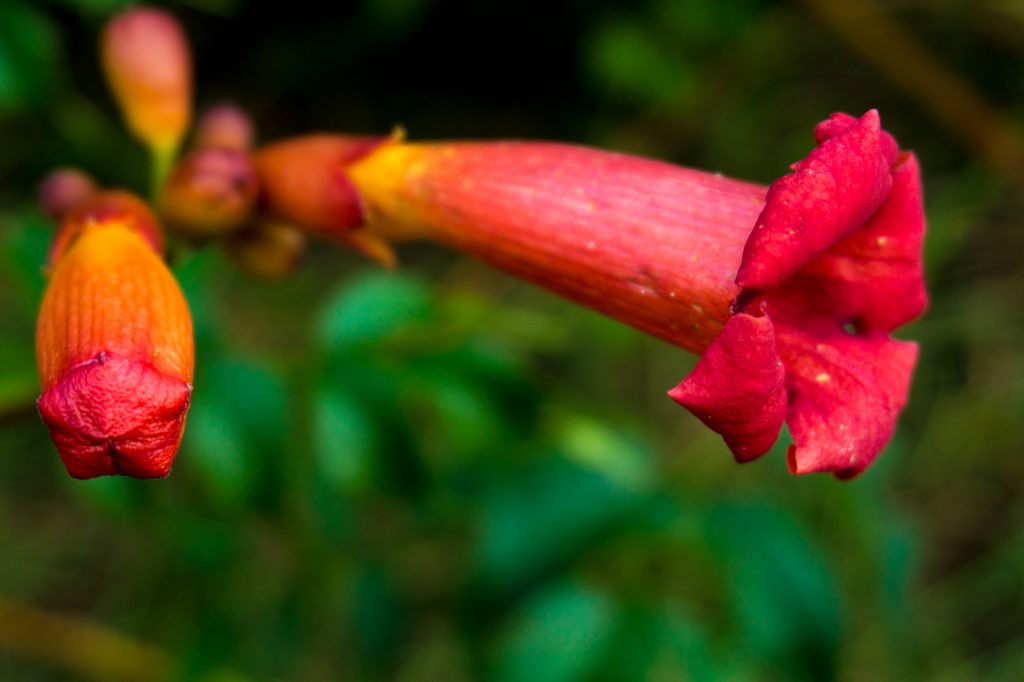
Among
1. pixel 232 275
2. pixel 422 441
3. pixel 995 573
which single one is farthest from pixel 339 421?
pixel 995 573

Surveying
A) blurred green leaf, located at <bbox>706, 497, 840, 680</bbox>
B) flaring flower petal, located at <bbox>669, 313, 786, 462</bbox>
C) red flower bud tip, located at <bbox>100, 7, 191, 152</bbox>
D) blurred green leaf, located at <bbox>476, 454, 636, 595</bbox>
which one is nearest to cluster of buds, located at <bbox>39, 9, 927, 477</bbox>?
flaring flower petal, located at <bbox>669, 313, 786, 462</bbox>

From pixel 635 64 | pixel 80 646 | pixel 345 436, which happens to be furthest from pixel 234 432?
pixel 635 64

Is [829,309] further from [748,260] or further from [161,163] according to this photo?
[161,163]

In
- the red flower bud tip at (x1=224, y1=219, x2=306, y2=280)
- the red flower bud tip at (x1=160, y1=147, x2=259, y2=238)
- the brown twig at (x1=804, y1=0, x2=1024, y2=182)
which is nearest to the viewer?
the red flower bud tip at (x1=160, y1=147, x2=259, y2=238)

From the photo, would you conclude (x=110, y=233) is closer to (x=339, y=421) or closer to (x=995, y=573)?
(x=339, y=421)

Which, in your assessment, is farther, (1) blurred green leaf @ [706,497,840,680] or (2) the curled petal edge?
(1) blurred green leaf @ [706,497,840,680]

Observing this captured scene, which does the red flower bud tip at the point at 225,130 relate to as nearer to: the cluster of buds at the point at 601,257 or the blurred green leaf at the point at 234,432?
the cluster of buds at the point at 601,257

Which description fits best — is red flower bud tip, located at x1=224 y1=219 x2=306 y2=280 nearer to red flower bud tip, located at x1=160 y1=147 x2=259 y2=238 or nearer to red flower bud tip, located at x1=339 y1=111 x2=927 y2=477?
red flower bud tip, located at x1=160 y1=147 x2=259 y2=238

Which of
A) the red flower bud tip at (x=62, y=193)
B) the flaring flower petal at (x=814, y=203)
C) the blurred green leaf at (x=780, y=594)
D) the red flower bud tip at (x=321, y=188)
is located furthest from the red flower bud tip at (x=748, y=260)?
Answer: the blurred green leaf at (x=780, y=594)
